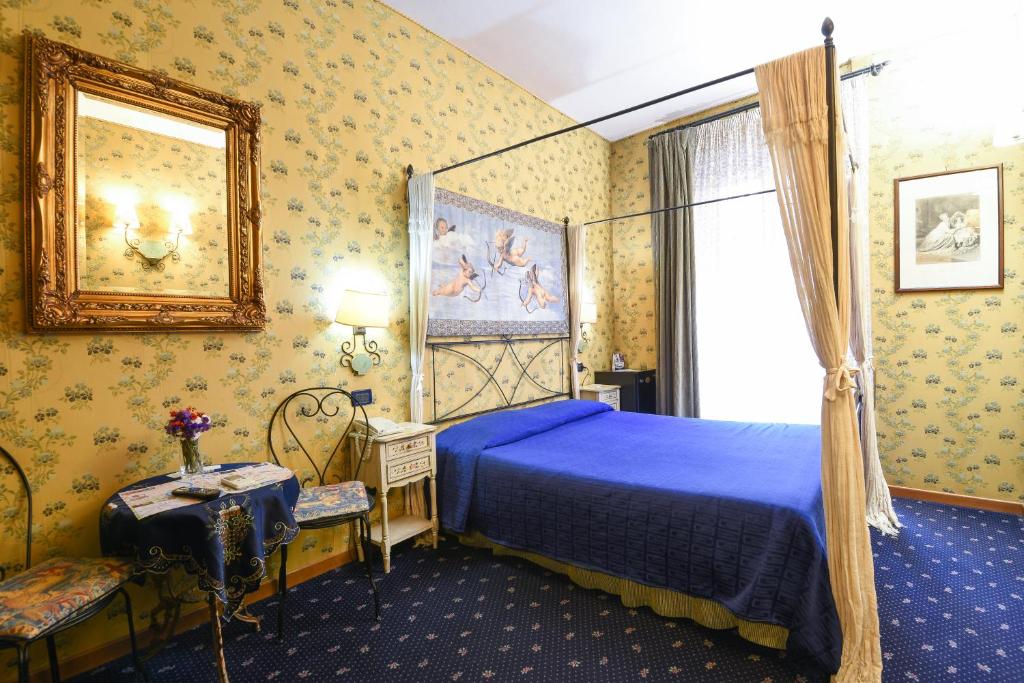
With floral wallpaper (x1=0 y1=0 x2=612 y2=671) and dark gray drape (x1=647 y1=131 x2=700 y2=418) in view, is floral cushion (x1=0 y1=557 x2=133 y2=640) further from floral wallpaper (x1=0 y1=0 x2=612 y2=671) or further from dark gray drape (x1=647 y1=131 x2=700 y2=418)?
dark gray drape (x1=647 y1=131 x2=700 y2=418)

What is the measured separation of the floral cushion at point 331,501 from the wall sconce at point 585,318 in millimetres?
2896

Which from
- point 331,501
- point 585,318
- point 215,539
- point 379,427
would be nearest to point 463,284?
point 379,427

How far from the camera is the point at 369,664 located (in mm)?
2102

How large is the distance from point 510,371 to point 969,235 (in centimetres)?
366

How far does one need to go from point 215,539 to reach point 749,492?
2.14 metres

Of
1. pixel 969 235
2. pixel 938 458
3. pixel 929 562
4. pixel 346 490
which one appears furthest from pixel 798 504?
pixel 969 235

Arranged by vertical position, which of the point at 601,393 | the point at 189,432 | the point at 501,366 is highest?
the point at 501,366

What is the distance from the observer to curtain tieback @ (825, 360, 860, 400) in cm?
193

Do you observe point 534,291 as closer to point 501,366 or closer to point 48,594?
point 501,366

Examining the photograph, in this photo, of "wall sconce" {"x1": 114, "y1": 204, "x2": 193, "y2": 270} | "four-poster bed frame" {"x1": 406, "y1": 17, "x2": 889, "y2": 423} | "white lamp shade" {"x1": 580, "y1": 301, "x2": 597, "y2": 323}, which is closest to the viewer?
"four-poster bed frame" {"x1": 406, "y1": 17, "x2": 889, "y2": 423}

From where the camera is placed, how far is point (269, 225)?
2.74 m

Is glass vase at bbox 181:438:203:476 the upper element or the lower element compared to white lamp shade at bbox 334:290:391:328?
lower

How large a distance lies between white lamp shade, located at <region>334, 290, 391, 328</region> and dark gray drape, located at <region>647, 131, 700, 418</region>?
3.27 metres

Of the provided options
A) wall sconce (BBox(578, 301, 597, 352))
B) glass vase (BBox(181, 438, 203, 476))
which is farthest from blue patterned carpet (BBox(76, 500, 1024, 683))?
wall sconce (BBox(578, 301, 597, 352))
